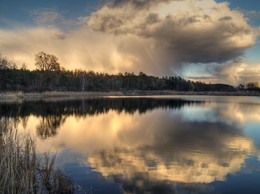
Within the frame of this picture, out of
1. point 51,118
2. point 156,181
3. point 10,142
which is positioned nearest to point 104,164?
point 156,181

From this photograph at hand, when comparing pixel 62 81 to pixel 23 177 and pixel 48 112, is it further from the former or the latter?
pixel 23 177

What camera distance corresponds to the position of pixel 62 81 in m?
102

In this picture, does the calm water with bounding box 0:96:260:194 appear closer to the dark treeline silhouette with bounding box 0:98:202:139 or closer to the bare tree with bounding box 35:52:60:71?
the dark treeline silhouette with bounding box 0:98:202:139

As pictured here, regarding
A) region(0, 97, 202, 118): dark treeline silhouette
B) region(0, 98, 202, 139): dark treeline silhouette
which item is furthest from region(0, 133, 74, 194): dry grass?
region(0, 97, 202, 118): dark treeline silhouette

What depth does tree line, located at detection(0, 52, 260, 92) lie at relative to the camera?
69188 millimetres

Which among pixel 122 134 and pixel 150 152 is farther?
pixel 122 134

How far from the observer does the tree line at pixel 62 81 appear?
69188 millimetres

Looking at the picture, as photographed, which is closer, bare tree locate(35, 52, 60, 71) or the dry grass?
the dry grass

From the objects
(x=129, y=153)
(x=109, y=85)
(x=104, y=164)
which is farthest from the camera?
(x=109, y=85)

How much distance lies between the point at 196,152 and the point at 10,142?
841cm

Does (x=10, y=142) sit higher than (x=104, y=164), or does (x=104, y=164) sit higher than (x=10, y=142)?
(x=10, y=142)

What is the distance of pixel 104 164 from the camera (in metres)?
9.73

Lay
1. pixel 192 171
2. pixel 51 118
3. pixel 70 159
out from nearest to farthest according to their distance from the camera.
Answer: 1. pixel 192 171
2. pixel 70 159
3. pixel 51 118

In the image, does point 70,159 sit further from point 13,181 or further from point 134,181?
point 13,181
